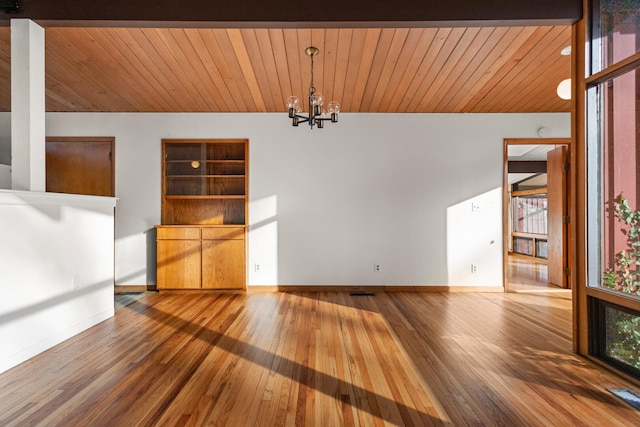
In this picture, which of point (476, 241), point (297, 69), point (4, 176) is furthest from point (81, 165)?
point (476, 241)

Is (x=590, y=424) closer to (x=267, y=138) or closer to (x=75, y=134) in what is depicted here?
(x=267, y=138)

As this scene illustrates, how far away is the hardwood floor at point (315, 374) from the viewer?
1.77 metres

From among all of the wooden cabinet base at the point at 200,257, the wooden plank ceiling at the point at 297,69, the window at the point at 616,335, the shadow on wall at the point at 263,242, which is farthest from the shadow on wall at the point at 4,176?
the window at the point at 616,335

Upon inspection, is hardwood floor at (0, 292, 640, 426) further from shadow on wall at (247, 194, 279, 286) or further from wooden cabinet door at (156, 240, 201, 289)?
shadow on wall at (247, 194, 279, 286)

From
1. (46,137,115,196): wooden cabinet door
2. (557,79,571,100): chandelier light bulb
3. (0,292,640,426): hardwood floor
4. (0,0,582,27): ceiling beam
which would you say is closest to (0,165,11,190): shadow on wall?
(46,137,115,196): wooden cabinet door

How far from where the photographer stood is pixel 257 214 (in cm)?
484

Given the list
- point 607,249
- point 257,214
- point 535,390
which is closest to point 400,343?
point 535,390

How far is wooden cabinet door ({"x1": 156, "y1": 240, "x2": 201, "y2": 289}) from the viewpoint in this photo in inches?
180

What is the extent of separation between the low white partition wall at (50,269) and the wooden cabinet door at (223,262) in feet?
4.07

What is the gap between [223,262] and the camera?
460 cm

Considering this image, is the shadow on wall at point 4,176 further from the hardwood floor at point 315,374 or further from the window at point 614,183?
the window at point 614,183

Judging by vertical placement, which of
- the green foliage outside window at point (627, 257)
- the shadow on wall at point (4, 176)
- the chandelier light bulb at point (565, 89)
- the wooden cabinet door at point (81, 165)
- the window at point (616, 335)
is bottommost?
the window at point (616, 335)

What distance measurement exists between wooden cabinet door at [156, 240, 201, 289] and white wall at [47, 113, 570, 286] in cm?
38

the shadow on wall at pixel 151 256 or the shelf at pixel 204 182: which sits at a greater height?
the shelf at pixel 204 182
